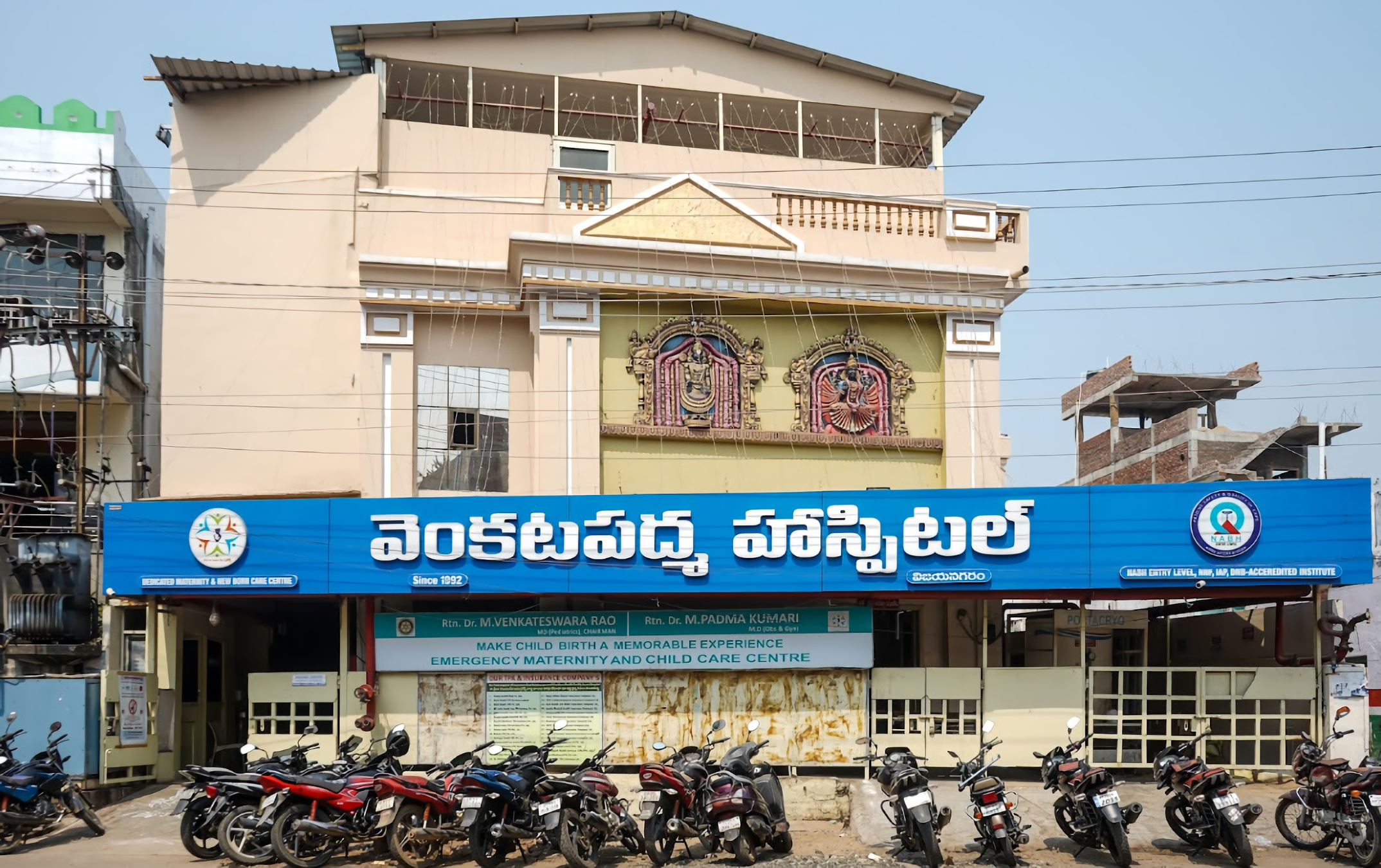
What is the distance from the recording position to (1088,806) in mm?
12461

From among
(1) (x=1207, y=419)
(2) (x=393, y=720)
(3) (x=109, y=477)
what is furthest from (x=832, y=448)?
(1) (x=1207, y=419)

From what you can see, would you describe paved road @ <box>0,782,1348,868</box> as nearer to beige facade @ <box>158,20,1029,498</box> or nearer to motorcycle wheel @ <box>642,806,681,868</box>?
motorcycle wheel @ <box>642,806,681,868</box>

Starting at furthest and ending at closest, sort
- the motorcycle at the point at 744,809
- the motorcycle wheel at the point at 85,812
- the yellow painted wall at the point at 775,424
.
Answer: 1. the yellow painted wall at the point at 775,424
2. the motorcycle wheel at the point at 85,812
3. the motorcycle at the point at 744,809

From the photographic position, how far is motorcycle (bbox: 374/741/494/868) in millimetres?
12297

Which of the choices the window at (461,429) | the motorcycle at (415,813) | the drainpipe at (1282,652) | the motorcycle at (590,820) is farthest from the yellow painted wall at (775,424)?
the motorcycle at (415,813)

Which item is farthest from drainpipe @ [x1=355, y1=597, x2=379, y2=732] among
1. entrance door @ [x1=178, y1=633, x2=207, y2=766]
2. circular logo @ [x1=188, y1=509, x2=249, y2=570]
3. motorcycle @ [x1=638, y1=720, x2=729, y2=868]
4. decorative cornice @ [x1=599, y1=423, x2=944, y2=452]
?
motorcycle @ [x1=638, y1=720, x2=729, y2=868]

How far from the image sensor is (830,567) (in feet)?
53.9

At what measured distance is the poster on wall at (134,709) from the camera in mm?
15992

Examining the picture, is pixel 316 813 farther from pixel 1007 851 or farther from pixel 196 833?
pixel 1007 851

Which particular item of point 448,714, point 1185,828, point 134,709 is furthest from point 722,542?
point 134,709

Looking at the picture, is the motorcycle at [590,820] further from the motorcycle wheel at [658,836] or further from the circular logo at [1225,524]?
the circular logo at [1225,524]

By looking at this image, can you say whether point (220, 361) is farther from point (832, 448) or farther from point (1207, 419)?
point (1207, 419)

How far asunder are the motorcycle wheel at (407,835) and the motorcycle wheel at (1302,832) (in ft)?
26.7

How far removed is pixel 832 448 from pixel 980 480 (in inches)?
87.0
